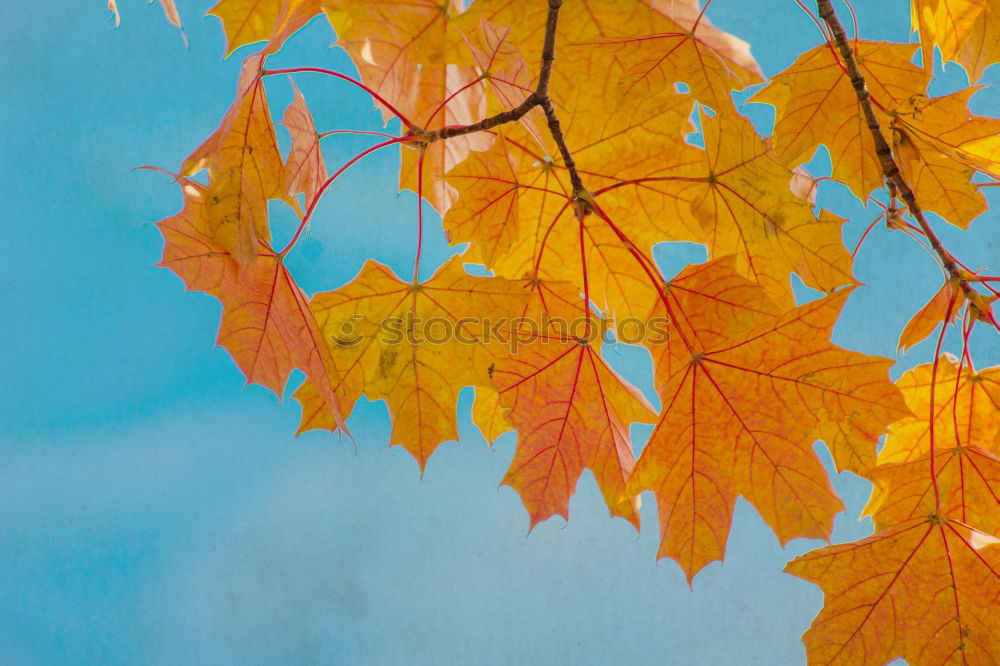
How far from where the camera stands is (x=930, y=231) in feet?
1.78

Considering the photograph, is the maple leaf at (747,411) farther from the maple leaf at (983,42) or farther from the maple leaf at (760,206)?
the maple leaf at (983,42)

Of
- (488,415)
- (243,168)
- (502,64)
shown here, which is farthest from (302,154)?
(488,415)

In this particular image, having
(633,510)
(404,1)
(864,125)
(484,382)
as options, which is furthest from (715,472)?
(404,1)

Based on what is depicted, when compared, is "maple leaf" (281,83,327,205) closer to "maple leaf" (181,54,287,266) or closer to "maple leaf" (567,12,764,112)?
"maple leaf" (181,54,287,266)

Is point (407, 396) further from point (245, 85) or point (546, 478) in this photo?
point (245, 85)

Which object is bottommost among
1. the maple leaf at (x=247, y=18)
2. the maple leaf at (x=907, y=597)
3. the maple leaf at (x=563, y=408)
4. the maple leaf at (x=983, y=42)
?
the maple leaf at (x=907, y=597)

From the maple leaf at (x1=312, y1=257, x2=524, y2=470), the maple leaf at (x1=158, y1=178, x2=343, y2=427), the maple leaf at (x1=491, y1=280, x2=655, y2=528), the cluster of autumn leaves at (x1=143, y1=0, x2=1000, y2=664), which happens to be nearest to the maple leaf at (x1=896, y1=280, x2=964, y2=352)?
the cluster of autumn leaves at (x1=143, y1=0, x2=1000, y2=664)

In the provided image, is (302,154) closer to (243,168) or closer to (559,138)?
(243,168)

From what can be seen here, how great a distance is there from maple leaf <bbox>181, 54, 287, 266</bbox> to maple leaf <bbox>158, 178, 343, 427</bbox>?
0.03 meters

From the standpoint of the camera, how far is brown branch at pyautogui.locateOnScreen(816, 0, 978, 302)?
1.72 feet

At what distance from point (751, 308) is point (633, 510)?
19 cm

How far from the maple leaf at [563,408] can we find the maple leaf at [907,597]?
0.17m

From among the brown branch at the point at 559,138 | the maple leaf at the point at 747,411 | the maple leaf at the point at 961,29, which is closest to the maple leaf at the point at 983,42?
the maple leaf at the point at 961,29

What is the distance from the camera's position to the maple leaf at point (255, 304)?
54cm
